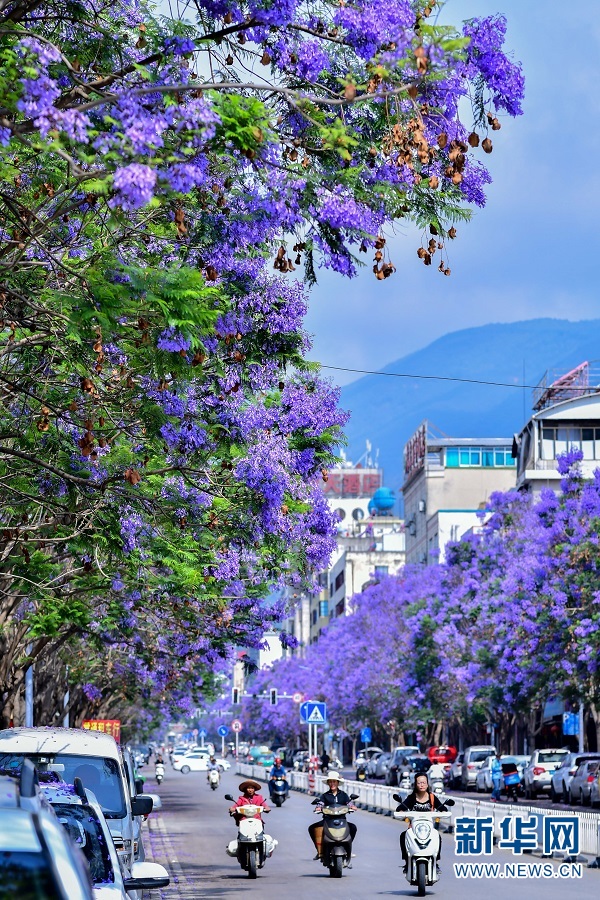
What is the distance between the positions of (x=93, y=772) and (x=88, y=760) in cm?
13

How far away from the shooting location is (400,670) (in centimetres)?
9431

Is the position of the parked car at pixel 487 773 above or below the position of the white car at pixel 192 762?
below

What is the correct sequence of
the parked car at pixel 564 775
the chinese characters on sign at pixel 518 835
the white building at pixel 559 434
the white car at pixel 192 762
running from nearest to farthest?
the chinese characters on sign at pixel 518 835 → the parked car at pixel 564 775 → the white building at pixel 559 434 → the white car at pixel 192 762

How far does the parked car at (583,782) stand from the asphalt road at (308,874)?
266 inches

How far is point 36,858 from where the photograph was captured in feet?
17.3

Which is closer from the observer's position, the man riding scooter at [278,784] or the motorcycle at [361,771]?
the man riding scooter at [278,784]

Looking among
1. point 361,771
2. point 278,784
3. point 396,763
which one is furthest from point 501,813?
point 361,771

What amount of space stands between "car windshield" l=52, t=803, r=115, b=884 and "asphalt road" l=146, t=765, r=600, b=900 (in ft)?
33.8

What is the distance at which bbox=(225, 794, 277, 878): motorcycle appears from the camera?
25234 millimetres

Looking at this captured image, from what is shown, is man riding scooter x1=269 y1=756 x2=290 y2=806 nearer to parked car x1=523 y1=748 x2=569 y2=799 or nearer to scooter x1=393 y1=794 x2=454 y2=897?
parked car x1=523 y1=748 x2=569 y2=799

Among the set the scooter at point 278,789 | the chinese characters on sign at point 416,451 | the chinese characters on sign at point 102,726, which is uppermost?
the chinese characters on sign at point 416,451

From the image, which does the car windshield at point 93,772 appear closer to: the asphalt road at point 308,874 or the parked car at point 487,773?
the asphalt road at point 308,874

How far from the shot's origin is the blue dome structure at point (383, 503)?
184875 mm

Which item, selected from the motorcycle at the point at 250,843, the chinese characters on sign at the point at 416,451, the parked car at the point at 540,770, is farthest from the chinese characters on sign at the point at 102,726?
the chinese characters on sign at the point at 416,451
